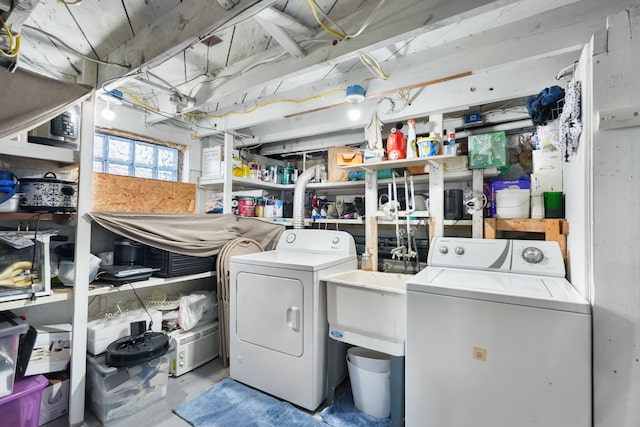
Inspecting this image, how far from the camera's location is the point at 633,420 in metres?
1.11

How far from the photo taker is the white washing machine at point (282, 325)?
1991mm

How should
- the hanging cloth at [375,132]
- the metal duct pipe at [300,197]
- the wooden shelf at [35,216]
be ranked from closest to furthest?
1. the wooden shelf at [35,216]
2. the hanging cloth at [375,132]
3. the metal duct pipe at [300,197]

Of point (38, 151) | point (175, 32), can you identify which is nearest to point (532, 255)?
point (175, 32)

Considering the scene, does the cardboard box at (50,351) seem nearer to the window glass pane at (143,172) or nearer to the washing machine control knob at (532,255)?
the window glass pane at (143,172)

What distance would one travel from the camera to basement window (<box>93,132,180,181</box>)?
2745 millimetres

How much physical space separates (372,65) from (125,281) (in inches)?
89.1

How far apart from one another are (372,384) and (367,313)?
51 centimetres

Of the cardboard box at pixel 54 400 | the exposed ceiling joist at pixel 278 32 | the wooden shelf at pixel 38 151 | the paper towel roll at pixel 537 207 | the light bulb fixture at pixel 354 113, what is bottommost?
the cardboard box at pixel 54 400

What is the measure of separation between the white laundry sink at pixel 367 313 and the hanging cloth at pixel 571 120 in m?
1.15

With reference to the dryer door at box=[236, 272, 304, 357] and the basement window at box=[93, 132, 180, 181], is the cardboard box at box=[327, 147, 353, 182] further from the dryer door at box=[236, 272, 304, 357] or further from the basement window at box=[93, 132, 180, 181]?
the basement window at box=[93, 132, 180, 181]

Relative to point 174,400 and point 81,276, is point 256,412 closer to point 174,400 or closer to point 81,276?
A: point 174,400

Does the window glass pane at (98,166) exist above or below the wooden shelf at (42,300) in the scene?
above

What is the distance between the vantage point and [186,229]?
2.45 m

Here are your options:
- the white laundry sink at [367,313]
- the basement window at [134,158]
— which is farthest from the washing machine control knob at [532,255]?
the basement window at [134,158]
